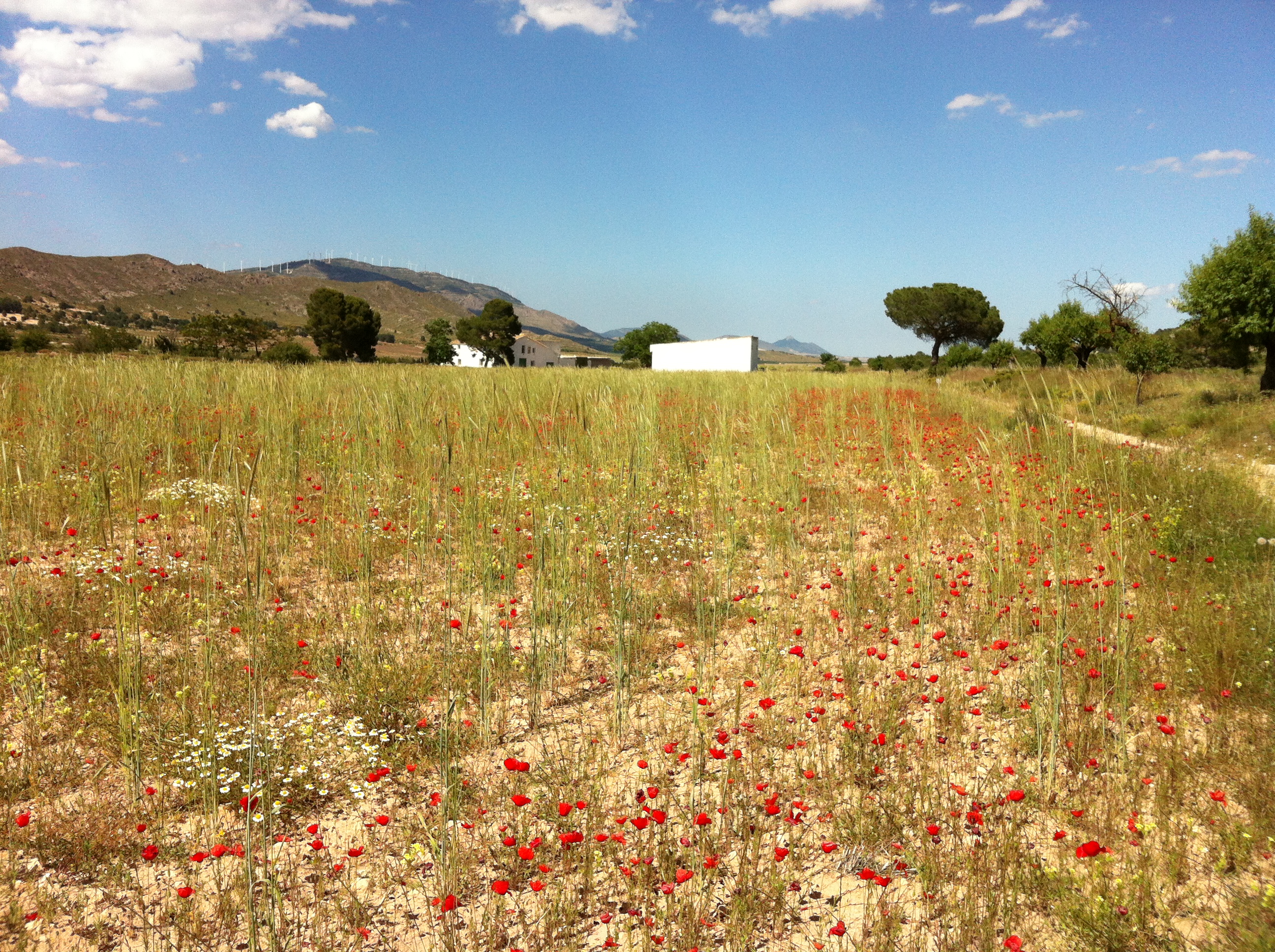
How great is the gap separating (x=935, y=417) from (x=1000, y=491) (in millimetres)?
6330

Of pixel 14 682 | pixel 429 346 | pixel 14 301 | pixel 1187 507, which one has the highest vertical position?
pixel 14 301

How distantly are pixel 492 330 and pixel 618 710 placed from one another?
7668 centimetres

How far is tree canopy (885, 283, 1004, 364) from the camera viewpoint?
55125 millimetres

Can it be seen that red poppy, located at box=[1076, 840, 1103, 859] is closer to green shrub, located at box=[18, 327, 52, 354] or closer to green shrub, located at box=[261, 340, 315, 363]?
green shrub, located at box=[18, 327, 52, 354]

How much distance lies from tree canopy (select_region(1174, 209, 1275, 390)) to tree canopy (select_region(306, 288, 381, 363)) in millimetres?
61293

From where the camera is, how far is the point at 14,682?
309 cm

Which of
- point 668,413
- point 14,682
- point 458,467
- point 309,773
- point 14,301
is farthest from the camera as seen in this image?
point 14,301

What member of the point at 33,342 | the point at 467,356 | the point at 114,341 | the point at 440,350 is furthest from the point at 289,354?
the point at 467,356

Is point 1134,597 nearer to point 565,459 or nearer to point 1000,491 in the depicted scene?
point 1000,491

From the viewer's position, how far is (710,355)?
50.7 m

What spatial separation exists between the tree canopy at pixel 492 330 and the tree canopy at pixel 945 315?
41.2m

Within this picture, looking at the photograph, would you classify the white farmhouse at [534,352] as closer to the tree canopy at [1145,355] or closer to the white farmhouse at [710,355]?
the white farmhouse at [710,355]

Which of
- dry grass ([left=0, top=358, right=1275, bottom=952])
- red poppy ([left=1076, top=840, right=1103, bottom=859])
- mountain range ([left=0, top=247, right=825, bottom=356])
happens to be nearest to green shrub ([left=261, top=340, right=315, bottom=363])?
dry grass ([left=0, top=358, right=1275, bottom=952])

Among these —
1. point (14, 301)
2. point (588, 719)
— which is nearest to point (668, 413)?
point (588, 719)
